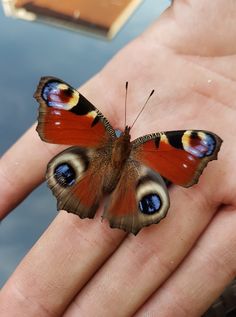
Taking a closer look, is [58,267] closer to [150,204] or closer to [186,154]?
[150,204]

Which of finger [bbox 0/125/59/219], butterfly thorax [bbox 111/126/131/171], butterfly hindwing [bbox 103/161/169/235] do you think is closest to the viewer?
butterfly hindwing [bbox 103/161/169/235]

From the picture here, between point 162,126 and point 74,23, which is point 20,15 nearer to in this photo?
point 74,23

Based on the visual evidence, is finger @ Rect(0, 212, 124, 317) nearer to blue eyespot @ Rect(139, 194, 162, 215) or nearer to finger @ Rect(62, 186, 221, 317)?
finger @ Rect(62, 186, 221, 317)

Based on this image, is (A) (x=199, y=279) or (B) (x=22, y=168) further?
(B) (x=22, y=168)

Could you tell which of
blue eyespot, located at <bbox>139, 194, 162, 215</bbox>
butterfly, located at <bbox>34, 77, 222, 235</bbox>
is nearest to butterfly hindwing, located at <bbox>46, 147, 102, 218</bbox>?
butterfly, located at <bbox>34, 77, 222, 235</bbox>

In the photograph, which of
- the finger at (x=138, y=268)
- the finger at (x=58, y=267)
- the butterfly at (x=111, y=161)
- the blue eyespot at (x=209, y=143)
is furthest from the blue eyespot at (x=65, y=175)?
the blue eyespot at (x=209, y=143)

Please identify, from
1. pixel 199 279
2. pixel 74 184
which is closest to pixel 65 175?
pixel 74 184

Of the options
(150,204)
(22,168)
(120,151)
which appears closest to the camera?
(150,204)

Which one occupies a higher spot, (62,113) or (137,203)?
(62,113)
